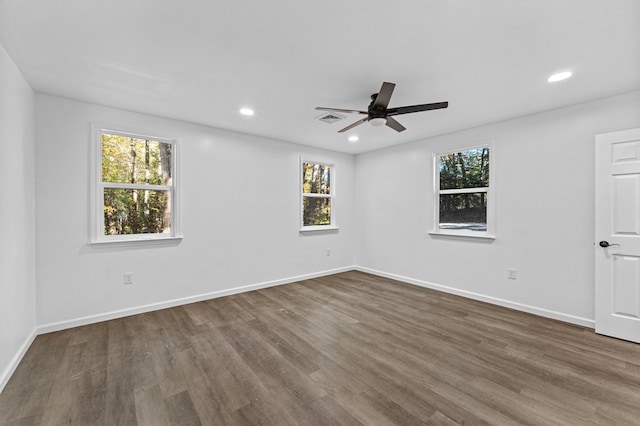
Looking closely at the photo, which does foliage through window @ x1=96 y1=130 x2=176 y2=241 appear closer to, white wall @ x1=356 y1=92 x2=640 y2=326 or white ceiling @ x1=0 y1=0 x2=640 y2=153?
white ceiling @ x1=0 y1=0 x2=640 y2=153

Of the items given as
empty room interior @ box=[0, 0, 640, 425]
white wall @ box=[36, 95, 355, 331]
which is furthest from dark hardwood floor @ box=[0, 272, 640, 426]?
white wall @ box=[36, 95, 355, 331]

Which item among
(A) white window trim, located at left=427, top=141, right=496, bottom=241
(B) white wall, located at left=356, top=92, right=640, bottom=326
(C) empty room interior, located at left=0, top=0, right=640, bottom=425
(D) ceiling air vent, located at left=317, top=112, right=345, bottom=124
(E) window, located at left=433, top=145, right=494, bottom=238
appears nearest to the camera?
(C) empty room interior, located at left=0, top=0, right=640, bottom=425

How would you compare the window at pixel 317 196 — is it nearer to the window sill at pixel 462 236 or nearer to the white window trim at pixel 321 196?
the white window trim at pixel 321 196

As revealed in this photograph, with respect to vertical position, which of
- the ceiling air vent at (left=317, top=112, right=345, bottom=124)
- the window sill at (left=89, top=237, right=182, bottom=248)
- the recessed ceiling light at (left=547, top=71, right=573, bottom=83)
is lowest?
the window sill at (left=89, top=237, right=182, bottom=248)

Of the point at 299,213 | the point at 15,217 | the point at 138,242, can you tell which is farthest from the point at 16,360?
the point at 299,213

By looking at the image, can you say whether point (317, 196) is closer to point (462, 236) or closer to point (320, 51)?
point (462, 236)

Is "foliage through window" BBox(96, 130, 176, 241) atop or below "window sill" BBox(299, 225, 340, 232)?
atop

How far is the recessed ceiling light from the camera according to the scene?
2424mm

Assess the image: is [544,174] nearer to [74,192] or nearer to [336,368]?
[336,368]

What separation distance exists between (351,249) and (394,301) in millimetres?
2122

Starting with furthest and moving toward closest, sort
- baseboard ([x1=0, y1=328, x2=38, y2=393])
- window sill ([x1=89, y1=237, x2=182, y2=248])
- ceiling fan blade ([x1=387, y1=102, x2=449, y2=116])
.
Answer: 1. window sill ([x1=89, y1=237, x2=182, y2=248])
2. ceiling fan blade ([x1=387, y1=102, x2=449, y2=116])
3. baseboard ([x1=0, y1=328, x2=38, y2=393])

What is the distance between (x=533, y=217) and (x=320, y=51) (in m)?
3.33

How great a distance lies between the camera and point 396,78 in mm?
2502

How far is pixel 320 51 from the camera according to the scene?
2098mm
